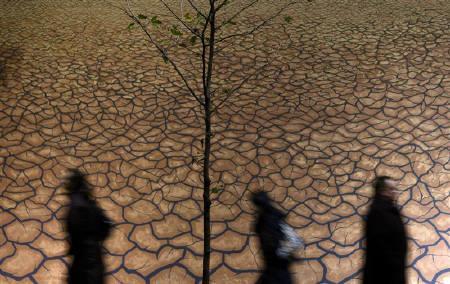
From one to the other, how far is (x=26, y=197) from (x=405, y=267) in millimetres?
1733

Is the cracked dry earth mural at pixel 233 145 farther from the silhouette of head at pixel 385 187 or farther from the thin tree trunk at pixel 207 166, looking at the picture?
the thin tree trunk at pixel 207 166

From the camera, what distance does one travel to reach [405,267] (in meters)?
1.78

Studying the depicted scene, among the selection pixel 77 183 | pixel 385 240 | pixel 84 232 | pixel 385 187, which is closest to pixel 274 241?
pixel 385 240

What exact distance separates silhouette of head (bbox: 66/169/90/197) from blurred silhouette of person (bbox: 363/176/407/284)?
1.34m

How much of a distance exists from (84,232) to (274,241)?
0.84 metres

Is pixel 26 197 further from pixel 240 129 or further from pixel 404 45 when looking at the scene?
pixel 404 45

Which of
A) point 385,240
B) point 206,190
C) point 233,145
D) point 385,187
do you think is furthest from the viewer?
point 233,145

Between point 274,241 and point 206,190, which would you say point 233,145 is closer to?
point 274,241

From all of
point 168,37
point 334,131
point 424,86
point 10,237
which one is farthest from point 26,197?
point 424,86

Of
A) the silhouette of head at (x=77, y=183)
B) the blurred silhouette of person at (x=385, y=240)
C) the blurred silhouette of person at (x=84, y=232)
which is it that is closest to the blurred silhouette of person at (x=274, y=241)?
the blurred silhouette of person at (x=385, y=240)

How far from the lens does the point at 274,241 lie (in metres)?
1.93

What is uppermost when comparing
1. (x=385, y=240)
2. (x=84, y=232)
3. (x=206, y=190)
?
(x=206, y=190)

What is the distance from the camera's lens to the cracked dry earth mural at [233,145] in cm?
187

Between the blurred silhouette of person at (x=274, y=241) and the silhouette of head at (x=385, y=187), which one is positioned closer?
the blurred silhouette of person at (x=274, y=241)
